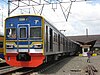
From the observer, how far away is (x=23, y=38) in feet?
45.6

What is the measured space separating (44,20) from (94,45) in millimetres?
56786

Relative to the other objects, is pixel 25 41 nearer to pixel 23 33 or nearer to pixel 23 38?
pixel 23 38

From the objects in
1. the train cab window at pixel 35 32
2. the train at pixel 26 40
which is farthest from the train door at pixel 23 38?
the train cab window at pixel 35 32

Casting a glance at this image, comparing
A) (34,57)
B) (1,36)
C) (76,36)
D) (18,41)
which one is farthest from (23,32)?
(76,36)

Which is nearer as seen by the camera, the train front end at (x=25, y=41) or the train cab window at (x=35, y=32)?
the train front end at (x=25, y=41)

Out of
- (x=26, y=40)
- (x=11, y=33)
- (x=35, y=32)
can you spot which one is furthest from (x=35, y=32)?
(x=11, y=33)

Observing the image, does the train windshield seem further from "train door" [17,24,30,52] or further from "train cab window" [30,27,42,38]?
"train door" [17,24,30,52]

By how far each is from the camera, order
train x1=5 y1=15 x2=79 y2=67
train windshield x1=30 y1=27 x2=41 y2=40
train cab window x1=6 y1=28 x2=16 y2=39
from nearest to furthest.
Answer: train x1=5 y1=15 x2=79 y2=67 → train windshield x1=30 y1=27 x2=41 y2=40 → train cab window x1=6 y1=28 x2=16 y2=39

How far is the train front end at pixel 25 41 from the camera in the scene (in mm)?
13570

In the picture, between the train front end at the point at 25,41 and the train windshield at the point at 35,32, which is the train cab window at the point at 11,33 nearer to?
the train front end at the point at 25,41

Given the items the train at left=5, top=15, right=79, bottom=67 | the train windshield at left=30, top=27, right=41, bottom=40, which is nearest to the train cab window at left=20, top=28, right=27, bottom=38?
the train at left=5, top=15, right=79, bottom=67

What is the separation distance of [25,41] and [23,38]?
217mm

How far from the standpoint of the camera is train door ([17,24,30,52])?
1376 centimetres

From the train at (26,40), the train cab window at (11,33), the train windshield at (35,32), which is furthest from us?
the train cab window at (11,33)
